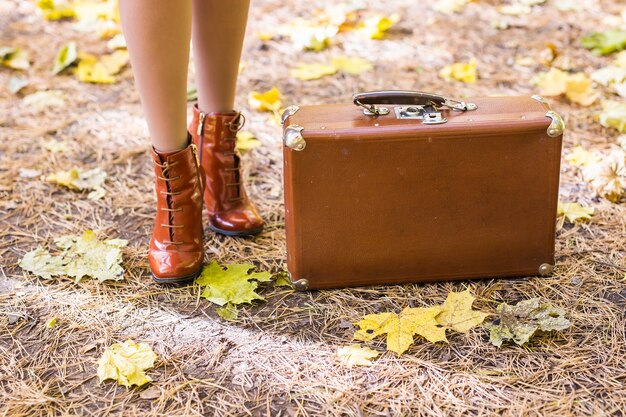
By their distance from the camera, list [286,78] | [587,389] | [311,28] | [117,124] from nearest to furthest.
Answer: [587,389] < [117,124] < [286,78] < [311,28]

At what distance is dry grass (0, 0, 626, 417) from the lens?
4.44ft

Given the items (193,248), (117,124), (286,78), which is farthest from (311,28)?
(193,248)

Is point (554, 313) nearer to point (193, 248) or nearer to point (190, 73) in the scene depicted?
point (193, 248)

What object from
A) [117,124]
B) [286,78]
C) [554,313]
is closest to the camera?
[554,313]

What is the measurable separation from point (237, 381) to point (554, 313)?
28.9 inches

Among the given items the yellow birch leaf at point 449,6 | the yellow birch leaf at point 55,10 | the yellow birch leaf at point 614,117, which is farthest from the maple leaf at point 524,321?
the yellow birch leaf at point 55,10

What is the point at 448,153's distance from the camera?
1.57m

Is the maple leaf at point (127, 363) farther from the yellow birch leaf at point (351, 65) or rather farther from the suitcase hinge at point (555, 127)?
the yellow birch leaf at point (351, 65)

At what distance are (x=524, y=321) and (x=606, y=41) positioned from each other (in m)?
1.98

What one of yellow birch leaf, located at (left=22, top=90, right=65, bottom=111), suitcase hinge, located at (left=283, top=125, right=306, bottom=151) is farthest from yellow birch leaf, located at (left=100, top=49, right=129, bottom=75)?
suitcase hinge, located at (left=283, top=125, right=306, bottom=151)

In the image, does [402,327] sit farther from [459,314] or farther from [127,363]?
[127,363]

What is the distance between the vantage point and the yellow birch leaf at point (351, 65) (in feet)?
9.82

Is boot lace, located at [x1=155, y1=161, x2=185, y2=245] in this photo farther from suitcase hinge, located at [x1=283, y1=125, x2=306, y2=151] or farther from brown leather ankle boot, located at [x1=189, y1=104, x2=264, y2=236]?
suitcase hinge, located at [x1=283, y1=125, x2=306, y2=151]

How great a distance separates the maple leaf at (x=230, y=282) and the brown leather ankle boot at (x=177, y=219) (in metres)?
0.04
